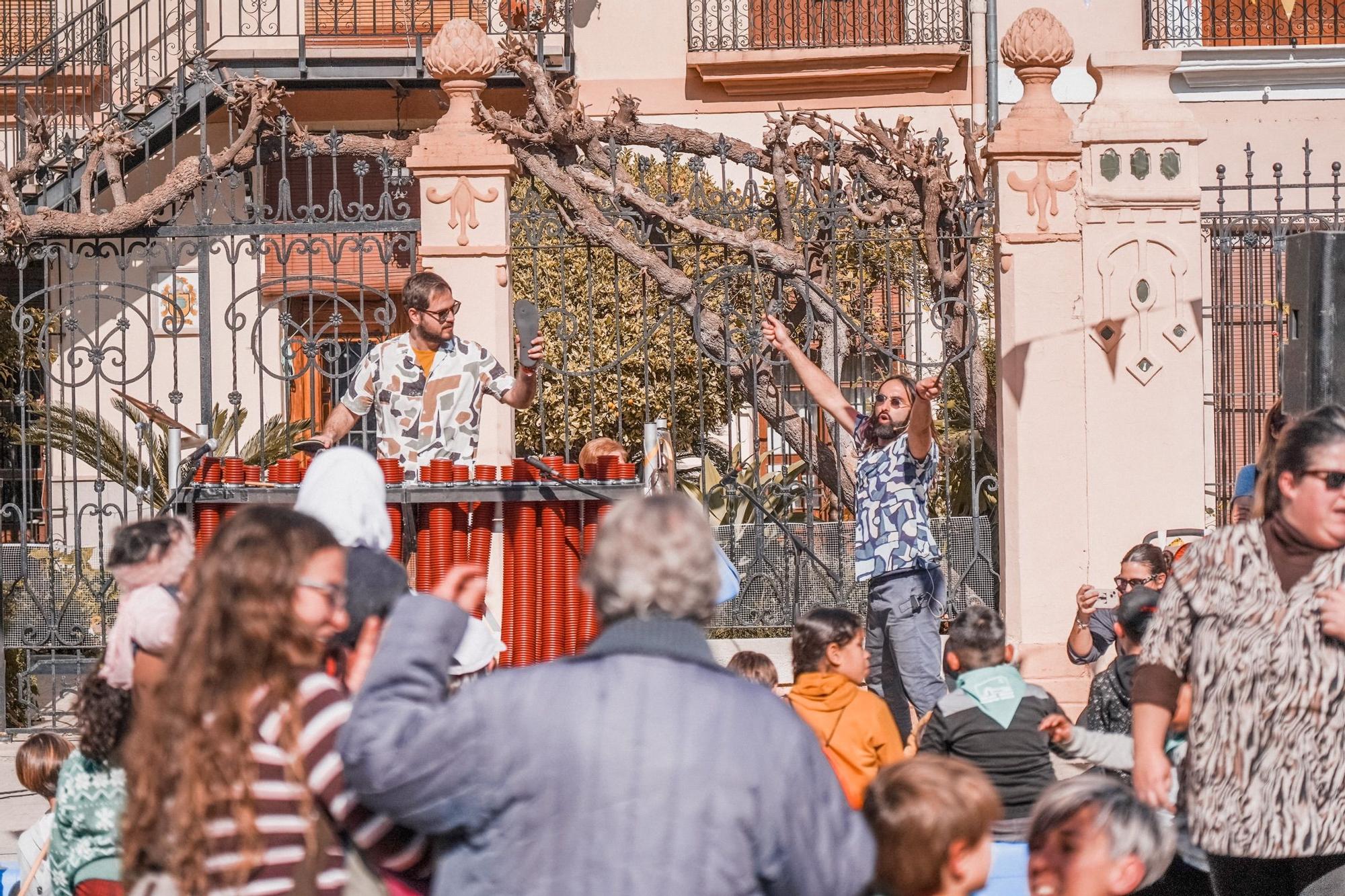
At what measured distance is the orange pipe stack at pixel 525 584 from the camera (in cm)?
646

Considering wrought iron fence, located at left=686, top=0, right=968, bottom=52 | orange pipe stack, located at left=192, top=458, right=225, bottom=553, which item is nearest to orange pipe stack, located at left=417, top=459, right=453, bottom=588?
orange pipe stack, located at left=192, top=458, right=225, bottom=553

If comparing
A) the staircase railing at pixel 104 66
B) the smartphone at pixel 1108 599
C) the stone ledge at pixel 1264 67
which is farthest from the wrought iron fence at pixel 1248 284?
the staircase railing at pixel 104 66

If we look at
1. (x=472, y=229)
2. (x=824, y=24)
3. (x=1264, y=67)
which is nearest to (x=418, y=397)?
(x=472, y=229)

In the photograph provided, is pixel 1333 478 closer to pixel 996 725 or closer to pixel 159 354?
pixel 996 725

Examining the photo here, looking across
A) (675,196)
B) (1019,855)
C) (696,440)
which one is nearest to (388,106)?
(696,440)

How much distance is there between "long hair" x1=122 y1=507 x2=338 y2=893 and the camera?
9.16 ft

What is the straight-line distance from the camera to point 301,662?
290 cm

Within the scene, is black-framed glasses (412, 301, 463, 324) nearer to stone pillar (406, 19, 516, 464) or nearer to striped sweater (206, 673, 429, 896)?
stone pillar (406, 19, 516, 464)

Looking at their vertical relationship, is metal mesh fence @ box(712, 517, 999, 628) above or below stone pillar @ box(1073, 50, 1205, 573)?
below

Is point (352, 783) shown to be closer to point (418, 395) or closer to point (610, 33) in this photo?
point (418, 395)

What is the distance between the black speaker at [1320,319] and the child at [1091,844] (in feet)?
7.63

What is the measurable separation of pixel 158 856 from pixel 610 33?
16359 millimetres

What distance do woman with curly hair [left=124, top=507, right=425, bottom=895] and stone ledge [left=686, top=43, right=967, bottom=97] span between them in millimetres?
15505

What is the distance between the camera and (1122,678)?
5.25m
